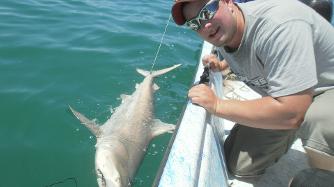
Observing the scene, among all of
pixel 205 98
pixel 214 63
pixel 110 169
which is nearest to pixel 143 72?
pixel 214 63

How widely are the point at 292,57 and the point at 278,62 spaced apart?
125 millimetres

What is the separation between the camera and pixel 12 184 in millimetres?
5141

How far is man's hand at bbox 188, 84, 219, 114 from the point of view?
12.1 ft

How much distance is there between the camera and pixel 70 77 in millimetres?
7680

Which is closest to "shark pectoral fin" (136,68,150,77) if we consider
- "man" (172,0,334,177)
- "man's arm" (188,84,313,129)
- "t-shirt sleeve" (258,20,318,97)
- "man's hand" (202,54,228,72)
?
"man's hand" (202,54,228,72)

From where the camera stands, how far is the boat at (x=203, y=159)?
122 inches

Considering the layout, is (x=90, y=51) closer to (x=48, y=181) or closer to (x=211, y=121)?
(x=48, y=181)

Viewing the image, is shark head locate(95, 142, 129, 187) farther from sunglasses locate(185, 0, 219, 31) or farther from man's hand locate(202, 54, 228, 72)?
sunglasses locate(185, 0, 219, 31)

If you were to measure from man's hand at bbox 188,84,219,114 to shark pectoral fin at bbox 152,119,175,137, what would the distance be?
7.97ft

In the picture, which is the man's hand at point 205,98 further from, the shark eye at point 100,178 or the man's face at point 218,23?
the shark eye at point 100,178

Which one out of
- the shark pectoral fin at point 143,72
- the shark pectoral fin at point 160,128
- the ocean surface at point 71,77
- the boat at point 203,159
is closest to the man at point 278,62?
the boat at point 203,159

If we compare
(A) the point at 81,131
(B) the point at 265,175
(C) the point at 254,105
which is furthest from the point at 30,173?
(C) the point at 254,105

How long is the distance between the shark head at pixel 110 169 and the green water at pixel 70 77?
46 cm

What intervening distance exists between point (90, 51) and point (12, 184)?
4340mm
